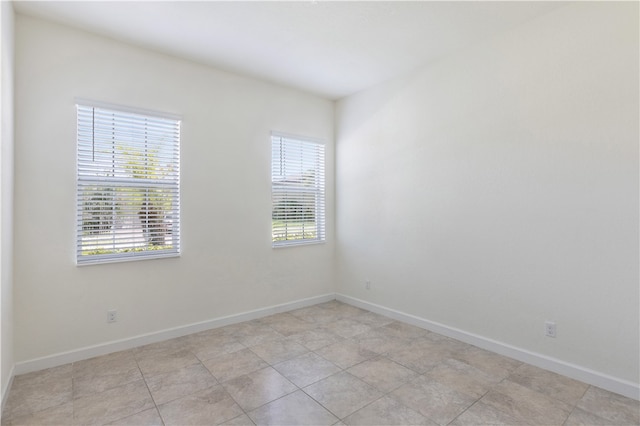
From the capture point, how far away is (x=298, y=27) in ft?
9.51

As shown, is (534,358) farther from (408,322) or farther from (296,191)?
(296,191)

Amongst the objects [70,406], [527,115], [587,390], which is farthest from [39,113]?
[587,390]

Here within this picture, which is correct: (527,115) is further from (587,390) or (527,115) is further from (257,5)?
(257,5)

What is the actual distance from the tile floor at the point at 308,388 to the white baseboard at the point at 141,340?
71 mm

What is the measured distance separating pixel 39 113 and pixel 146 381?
236 cm

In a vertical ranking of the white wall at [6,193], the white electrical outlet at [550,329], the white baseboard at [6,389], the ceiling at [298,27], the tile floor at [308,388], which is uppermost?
the ceiling at [298,27]

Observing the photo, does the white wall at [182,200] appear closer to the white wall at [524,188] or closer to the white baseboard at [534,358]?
the white wall at [524,188]

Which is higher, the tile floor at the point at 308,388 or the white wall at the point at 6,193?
the white wall at the point at 6,193

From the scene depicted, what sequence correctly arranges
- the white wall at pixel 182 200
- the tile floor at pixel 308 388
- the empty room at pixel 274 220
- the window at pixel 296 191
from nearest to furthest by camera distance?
the tile floor at pixel 308 388 → the empty room at pixel 274 220 → the white wall at pixel 182 200 → the window at pixel 296 191

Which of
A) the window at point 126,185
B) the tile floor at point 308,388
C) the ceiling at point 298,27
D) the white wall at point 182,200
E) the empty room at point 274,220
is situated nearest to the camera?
the tile floor at point 308,388

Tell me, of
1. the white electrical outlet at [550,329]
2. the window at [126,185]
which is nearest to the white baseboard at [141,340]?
the window at [126,185]

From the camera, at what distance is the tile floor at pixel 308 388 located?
212 cm

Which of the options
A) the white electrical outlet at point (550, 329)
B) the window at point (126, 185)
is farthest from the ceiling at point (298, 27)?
the white electrical outlet at point (550, 329)

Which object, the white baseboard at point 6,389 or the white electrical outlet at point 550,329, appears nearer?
the white baseboard at point 6,389
